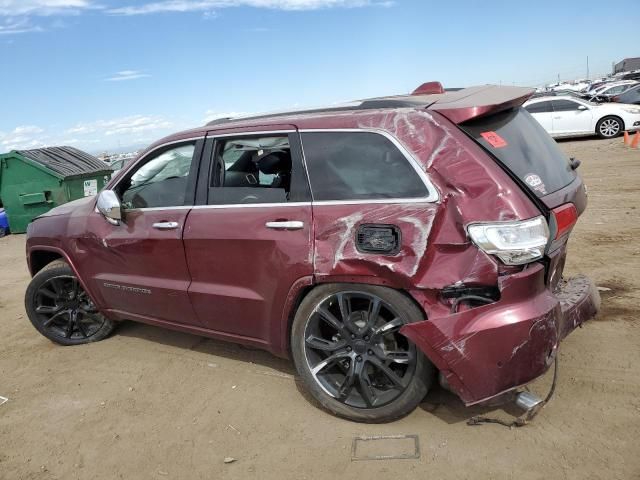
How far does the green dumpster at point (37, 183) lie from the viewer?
34.4 feet

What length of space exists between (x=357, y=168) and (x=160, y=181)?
65.6 inches

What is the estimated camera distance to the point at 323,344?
122 inches

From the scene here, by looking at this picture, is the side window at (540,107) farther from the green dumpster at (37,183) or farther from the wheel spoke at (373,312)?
the wheel spoke at (373,312)

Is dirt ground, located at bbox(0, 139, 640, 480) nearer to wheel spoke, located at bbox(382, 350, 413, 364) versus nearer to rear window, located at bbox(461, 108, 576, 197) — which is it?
wheel spoke, located at bbox(382, 350, 413, 364)

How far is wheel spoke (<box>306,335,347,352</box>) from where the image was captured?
9.99 feet

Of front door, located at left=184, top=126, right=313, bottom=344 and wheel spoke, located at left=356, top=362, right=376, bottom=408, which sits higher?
front door, located at left=184, top=126, right=313, bottom=344

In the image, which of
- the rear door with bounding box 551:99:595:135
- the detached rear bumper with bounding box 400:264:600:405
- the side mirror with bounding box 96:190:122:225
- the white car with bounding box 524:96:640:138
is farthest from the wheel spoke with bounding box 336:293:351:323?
the rear door with bounding box 551:99:595:135

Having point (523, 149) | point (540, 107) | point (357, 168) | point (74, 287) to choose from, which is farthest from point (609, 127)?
point (74, 287)

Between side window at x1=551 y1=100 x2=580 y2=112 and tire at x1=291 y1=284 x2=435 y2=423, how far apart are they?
15.3 metres

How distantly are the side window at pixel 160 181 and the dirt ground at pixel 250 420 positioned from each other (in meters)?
1.27

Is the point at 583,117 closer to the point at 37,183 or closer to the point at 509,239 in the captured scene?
the point at 37,183

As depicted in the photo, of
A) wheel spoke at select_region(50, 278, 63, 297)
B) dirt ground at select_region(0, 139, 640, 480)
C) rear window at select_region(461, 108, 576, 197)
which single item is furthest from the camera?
wheel spoke at select_region(50, 278, 63, 297)

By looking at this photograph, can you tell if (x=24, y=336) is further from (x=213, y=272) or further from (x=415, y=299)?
(x=415, y=299)

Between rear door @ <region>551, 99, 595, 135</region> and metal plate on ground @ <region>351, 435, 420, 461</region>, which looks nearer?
metal plate on ground @ <region>351, 435, 420, 461</region>
